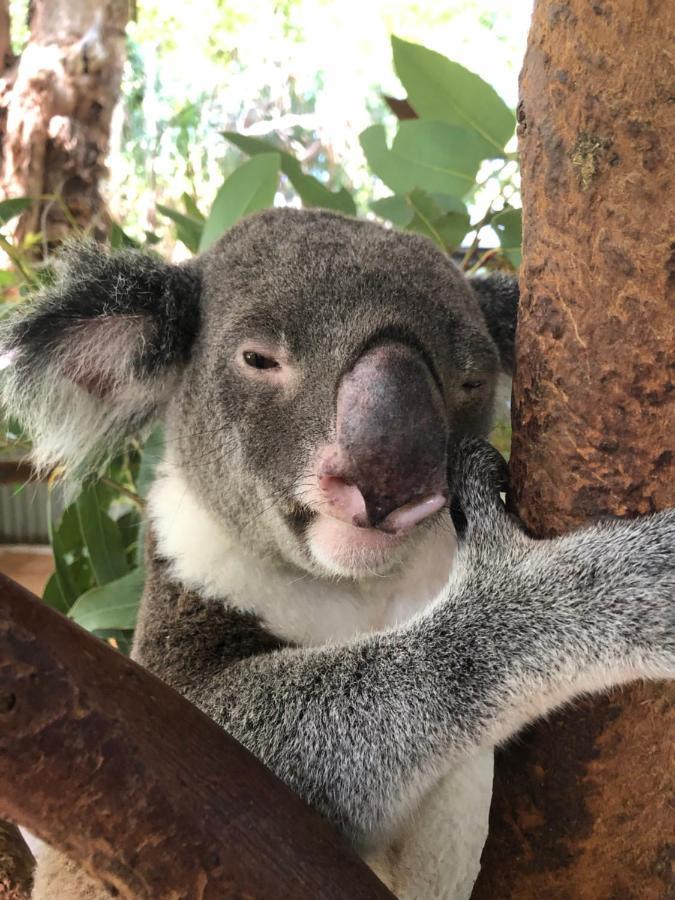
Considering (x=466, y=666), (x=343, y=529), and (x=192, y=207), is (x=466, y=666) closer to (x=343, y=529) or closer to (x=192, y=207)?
(x=343, y=529)

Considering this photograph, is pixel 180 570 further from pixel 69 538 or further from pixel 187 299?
pixel 69 538

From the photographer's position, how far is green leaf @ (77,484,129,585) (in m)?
2.47

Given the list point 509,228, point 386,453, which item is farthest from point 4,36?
point 386,453

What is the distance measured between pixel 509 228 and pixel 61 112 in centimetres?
293

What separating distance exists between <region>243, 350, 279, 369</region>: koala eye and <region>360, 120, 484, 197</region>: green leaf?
28.8 inches

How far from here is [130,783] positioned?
85cm

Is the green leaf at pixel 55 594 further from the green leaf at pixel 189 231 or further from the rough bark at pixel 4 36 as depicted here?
the rough bark at pixel 4 36

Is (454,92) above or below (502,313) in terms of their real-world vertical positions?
above

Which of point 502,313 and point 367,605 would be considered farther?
point 502,313

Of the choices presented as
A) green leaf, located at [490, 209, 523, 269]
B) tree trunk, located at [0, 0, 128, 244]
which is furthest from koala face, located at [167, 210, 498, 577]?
tree trunk, located at [0, 0, 128, 244]

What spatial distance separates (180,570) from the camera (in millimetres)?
1666

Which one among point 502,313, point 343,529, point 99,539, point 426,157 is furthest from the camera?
point 99,539

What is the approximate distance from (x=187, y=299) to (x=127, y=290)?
0.55 ft

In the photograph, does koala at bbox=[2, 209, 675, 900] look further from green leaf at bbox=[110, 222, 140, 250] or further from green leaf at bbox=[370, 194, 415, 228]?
green leaf at bbox=[110, 222, 140, 250]
